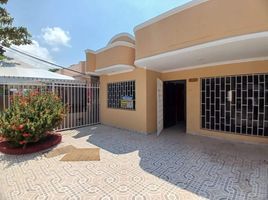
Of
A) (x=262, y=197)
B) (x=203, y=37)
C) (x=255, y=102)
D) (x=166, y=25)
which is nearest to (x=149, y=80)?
(x=166, y=25)

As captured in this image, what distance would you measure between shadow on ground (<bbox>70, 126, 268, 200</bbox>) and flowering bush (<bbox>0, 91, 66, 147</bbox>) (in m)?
1.91

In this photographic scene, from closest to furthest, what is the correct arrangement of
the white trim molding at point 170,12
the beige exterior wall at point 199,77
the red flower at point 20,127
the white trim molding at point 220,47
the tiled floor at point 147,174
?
the tiled floor at point 147,174 → the white trim molding at point 220,47 → the white trim molding at point 170,12 → the red flower at point 20,127 → the beige exterior wall at point 199,77

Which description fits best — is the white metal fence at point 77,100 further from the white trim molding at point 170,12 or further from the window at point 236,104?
the window at point 236,104

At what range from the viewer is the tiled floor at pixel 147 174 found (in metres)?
3.26

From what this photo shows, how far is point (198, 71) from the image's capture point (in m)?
7.68

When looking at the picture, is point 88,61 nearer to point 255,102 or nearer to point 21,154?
point 21,154

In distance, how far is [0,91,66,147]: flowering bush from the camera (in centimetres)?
539

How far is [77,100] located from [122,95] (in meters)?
3.19

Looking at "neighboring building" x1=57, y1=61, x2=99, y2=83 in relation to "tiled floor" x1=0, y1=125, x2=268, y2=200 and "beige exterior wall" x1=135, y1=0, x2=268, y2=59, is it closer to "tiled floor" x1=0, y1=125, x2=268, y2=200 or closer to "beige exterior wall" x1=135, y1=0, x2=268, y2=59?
"beige exterior wall" x1=135, y1=0, x2=268, y2=59

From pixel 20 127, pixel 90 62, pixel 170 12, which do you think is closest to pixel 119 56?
pixel 90 62

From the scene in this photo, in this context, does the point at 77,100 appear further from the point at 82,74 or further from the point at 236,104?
the point at 236,104

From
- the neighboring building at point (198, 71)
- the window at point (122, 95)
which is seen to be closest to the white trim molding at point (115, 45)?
the neighboring building at point (198, 71)

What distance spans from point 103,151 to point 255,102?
6.33m

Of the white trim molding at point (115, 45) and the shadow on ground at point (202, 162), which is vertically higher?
the white trim molding at point (115, 45)
